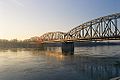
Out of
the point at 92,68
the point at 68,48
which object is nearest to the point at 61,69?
the point at 92,68

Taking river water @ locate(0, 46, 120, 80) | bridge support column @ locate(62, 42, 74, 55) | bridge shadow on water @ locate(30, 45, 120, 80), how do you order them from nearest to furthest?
river water @ locate(0, 46, 120, 80), bridge shadow on water @ locate(30, 45, 120, 80), bridge support column @ locate(62, 42, 74, 55)

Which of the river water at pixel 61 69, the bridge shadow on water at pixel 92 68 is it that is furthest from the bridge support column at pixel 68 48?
the river water at pixel 61 69

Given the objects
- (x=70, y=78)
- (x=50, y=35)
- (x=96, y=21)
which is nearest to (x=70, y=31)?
(x=96, y=21)

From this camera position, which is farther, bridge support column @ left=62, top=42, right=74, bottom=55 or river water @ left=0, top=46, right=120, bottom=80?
bridge support column @ left=62, top=42, right=74, bottom=55

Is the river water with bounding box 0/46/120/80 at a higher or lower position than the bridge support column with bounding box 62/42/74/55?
lower

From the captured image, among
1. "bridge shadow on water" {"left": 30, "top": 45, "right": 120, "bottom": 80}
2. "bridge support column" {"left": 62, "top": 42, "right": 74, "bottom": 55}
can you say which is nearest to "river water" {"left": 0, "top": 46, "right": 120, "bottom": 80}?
"bridge shadow on water" {"left": 30, "top": 45, "right": 120, "bottom": 80}

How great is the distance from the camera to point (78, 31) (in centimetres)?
10800

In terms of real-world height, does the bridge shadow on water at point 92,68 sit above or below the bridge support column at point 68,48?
below

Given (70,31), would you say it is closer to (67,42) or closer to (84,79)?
(67,42)

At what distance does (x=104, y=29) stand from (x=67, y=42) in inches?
1224

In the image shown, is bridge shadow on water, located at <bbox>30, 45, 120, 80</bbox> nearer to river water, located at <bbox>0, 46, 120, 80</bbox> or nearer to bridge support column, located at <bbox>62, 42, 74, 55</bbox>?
river water, located at <bbox>0, 46, 120, 80</bbox>

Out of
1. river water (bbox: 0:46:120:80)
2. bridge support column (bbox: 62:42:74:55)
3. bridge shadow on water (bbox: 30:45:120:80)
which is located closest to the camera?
river water (bbox: 0:46:120:80)

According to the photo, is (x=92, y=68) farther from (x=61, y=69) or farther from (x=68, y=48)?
(x=68, y=48)

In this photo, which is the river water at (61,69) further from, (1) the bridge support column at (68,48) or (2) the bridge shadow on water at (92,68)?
(1) the bridge support column at (68,48)
